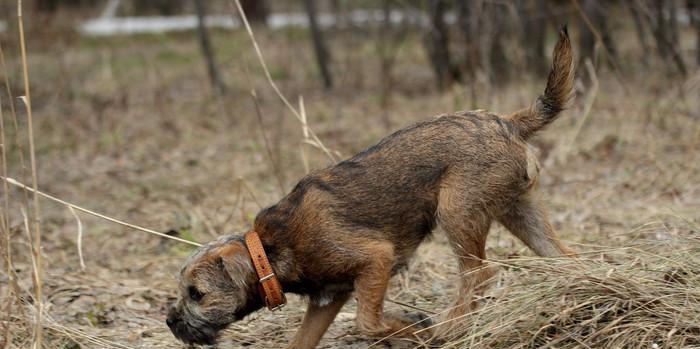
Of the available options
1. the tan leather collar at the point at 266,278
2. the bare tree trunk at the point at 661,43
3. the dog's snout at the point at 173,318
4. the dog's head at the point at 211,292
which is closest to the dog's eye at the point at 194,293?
the dog's head at the point at 211,292

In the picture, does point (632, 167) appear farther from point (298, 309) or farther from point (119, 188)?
point (119, 188)

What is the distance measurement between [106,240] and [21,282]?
83.5 inches

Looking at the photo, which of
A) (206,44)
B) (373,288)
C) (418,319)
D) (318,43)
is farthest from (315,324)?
→ (318,43)

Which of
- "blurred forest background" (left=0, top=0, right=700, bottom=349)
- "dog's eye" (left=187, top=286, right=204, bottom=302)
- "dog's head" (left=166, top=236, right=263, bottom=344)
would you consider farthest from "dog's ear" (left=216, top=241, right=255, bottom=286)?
"blurred forest background" (left=0, top=0, right=700, bottom=349)

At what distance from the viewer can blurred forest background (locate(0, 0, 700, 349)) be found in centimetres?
460

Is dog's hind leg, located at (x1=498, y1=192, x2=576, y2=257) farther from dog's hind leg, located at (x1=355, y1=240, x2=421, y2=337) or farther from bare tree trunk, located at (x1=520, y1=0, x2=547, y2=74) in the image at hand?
bare tree trunk, located at (x1=520, y1=0, x2=547, y2=74)

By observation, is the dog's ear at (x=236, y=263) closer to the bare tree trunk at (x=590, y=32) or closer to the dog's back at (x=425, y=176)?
the dog's back at (x=425, y=176)

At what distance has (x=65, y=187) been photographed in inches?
390

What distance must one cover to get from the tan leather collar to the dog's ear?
4 centimetres

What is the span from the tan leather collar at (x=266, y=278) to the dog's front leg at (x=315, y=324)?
403 millimetres

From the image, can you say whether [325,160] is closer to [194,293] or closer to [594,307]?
[194,293]

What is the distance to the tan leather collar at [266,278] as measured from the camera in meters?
4.78

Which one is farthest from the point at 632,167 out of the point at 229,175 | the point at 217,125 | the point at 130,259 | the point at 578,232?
the point at 217,125

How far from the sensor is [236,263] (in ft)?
15.6
